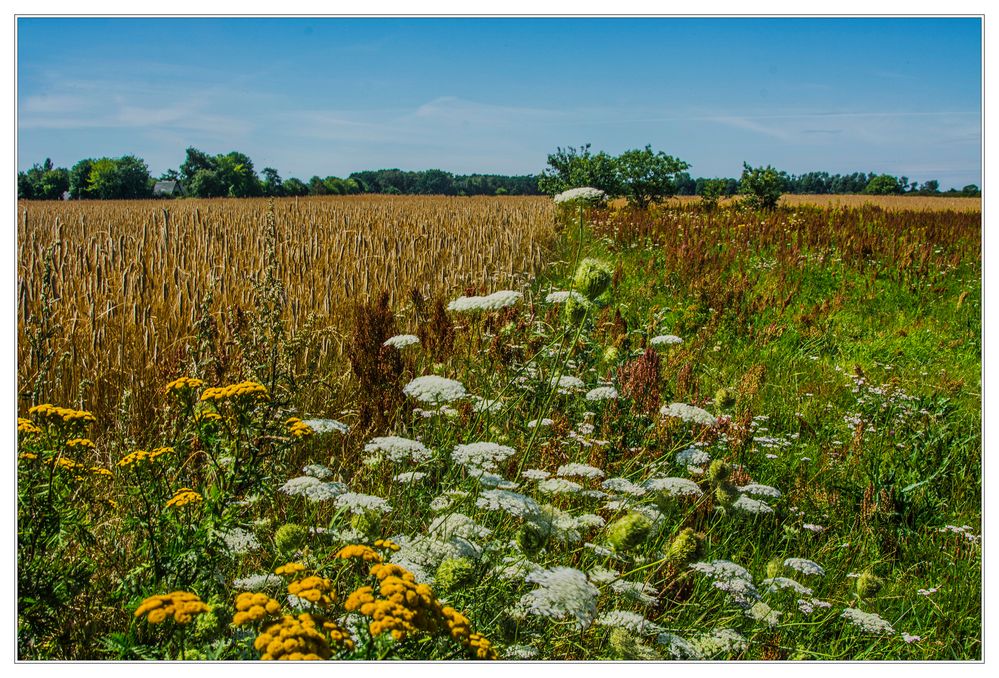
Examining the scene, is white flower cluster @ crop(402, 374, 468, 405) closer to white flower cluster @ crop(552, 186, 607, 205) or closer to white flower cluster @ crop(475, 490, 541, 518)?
white flower cluster @ crop(475, 490, 541, 518)

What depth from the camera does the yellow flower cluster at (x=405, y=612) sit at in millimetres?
1255

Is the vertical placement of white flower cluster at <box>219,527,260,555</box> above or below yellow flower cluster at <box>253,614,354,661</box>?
below

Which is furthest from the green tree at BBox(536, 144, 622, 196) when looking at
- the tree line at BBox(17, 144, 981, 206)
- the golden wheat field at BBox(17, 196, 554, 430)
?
the golden wheat field at BBox(17, 196, 554, 430)

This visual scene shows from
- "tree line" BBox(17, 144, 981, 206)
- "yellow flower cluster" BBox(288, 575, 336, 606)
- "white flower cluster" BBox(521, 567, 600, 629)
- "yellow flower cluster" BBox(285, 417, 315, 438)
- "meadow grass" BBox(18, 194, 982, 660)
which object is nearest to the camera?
"yellow flower cluster" BBox(288, 575, 336, 606)

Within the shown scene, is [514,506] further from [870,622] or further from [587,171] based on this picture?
[587,171]

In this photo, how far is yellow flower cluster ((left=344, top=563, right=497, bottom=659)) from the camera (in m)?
1.25

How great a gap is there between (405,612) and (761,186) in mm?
24566

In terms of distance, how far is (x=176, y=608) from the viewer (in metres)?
1.32

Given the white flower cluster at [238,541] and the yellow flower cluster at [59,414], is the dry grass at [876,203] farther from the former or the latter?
the yellow flower cluster at [59,414]

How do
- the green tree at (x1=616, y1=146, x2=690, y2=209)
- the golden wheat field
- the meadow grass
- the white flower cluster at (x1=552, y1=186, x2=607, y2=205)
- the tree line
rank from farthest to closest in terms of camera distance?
1. the green tree at (x1=616, y1=146, x2=690, y2=209)
2. the tree line
3. the golden wheat field
4. the white flower cluster at (x1=552, y1=186, x2=607, y2=205)
5. the meadow grass

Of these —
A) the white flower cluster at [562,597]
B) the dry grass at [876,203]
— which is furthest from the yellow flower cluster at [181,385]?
the dry grass at [876,203]

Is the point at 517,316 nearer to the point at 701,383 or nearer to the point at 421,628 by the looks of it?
the point at 701,383

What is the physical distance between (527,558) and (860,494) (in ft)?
7.82

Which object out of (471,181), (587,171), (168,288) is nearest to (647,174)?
(587,171)
